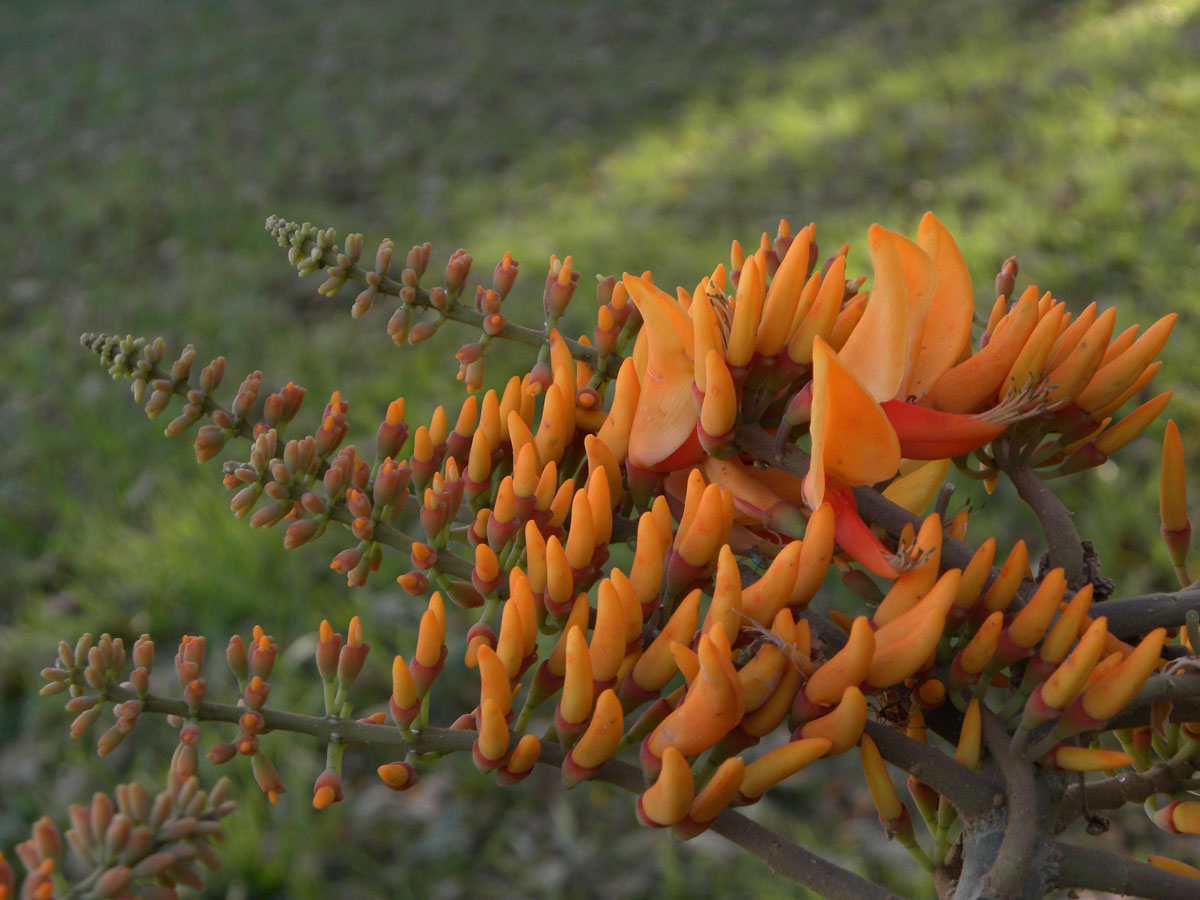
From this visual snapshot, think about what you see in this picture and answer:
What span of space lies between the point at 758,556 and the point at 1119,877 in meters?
0.29

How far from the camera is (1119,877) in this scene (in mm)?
644

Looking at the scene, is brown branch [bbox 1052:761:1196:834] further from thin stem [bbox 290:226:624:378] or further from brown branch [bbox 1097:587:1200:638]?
thin stem [bbox 290:226:624:378]

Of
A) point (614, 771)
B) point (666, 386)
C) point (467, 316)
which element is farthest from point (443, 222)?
point (614, 771)

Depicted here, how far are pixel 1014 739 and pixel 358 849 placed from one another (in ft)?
5.42

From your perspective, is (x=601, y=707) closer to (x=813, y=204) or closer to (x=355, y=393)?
(x=355, y=393)

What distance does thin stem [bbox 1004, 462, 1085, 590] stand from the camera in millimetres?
695

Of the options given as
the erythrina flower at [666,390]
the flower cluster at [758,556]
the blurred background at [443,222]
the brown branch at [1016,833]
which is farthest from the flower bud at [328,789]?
the blurred background at [443,222]

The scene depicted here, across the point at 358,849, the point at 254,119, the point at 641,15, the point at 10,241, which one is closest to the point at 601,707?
the point at 358,849

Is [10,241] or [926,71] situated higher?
[926,71]

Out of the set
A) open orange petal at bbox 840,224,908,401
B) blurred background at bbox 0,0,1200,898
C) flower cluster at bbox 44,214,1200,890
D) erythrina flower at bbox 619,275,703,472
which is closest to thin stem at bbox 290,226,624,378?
flower cluster at bbox 44,214,1200,890

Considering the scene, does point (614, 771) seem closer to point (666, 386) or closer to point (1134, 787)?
point (666, 386)

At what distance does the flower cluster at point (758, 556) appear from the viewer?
584 mm

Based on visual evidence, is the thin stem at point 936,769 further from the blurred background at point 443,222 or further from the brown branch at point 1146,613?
the blurred background at point 443,222

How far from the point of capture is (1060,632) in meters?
Answer: 0.59
